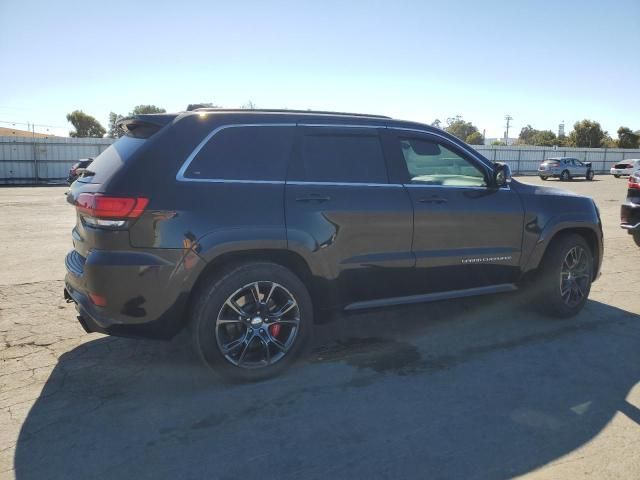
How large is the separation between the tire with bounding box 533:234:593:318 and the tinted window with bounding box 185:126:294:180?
295 cm

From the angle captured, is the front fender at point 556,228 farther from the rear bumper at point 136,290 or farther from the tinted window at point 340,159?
the rear bumper at point 136,290

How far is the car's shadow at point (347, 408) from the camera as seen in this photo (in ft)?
8.56

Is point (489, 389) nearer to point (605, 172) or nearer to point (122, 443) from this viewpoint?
point (122, 443)

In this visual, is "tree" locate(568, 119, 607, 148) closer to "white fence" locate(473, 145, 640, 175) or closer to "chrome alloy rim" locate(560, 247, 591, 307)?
"white fence" locate(473, 145, 640, 175)

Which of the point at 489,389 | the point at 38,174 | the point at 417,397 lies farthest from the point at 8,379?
the point at 38,174

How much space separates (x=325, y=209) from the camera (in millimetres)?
3615

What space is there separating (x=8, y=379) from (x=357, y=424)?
2576 millimetres

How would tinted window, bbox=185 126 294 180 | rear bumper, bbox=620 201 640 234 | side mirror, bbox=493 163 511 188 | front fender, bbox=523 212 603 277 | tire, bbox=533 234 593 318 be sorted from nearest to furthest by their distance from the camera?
tinted window, bbox=185 126 294 180, side mirror, bbox=493 163 511 188, front fender, bbox=523 212 603 277, tire, bbox=533 234 593 318, rear bumper, bbox=620 201 640 234

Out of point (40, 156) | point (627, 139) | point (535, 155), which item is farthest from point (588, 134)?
point (40, 156)

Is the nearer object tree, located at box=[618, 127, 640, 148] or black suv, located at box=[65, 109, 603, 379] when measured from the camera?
black suv, located at box=[65, 109, 603, 379]

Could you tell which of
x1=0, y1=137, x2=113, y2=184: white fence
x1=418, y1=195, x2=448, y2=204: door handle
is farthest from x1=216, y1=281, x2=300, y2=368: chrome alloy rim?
x1=0, y1=137, x2=113, y2=184: white fence

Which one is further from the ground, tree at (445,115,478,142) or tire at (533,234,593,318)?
tree at (445,115,478,142)

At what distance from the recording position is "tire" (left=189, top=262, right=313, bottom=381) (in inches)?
131

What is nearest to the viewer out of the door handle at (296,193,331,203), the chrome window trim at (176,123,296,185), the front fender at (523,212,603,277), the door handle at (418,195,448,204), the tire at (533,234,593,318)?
the chrome window trim at (176,123,296,185)
